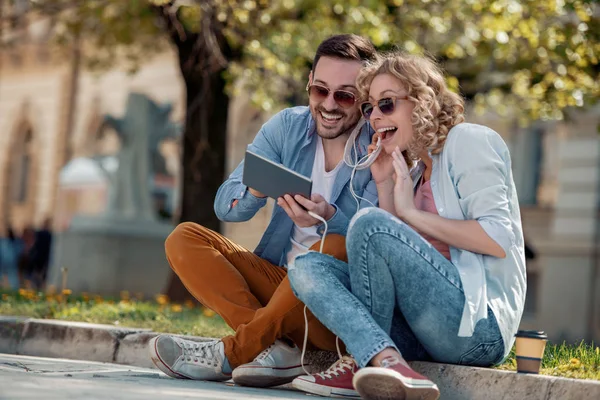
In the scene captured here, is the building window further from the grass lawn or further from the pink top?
the pink top

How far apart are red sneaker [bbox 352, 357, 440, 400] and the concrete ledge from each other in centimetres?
50

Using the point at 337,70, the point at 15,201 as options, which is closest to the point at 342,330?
the point at 337,70

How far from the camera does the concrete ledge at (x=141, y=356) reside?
181 inches

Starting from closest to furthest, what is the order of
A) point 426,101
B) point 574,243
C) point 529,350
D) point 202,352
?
point 529,350
point 426,101
point 202,352
point 574,243

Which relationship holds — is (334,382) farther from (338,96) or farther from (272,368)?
(338,96)

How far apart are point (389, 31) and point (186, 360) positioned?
7.61 metres

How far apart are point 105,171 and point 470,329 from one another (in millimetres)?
12380

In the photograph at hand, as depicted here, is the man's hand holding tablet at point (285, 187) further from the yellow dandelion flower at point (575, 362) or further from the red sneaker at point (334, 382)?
the yellow dandelion flower at point (575, 362)

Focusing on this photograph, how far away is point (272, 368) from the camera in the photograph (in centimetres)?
499

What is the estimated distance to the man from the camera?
16.3ft

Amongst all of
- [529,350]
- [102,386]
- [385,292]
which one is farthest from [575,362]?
[102,386]

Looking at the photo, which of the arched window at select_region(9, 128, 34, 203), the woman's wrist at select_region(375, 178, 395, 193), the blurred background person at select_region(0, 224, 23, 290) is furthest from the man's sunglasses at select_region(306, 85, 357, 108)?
the arched window at select_region(9, 128, 34, 203)

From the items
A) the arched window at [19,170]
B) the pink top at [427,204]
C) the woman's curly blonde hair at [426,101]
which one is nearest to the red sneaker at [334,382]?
the pink top at [427,204]

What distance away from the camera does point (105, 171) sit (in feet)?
53.6
